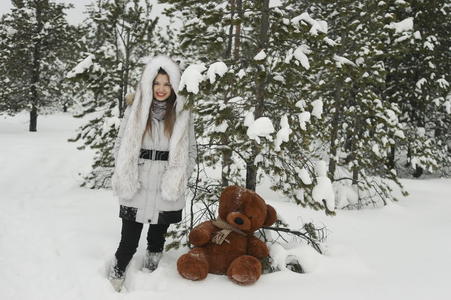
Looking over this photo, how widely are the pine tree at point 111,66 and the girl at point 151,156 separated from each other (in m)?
3.42

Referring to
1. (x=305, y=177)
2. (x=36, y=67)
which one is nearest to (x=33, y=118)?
(x=36, y=67)

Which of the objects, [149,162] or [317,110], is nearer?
[149,162]

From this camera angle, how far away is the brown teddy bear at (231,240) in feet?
11.2

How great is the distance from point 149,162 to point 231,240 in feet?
3.81

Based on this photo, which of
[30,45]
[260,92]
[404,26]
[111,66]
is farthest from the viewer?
[30,45]

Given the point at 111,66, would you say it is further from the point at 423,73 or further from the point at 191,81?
the point at 423,73

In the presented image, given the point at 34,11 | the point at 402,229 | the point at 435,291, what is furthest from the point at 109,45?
the point at 34,11

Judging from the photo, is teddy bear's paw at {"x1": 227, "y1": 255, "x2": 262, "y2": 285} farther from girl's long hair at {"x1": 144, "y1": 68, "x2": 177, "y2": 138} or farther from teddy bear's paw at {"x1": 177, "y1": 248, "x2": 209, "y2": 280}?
girl's long hair at {"x1": 144, "y1": 68, "x2": 177, "y2": 138}

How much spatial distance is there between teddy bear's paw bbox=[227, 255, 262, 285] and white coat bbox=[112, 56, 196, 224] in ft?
2.73

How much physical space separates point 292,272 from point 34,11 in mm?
22184

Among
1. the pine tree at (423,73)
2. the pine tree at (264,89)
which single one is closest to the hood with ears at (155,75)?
the pine tree at (264,89)

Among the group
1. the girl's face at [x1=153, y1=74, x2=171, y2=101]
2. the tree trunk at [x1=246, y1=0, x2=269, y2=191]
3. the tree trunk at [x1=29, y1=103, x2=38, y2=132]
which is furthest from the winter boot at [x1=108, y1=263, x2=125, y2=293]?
the tree trunk at [x1=29, y1=103, x2=38, y2=132]

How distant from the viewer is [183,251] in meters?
4.18

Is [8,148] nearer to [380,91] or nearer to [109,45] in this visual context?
[109,45]
